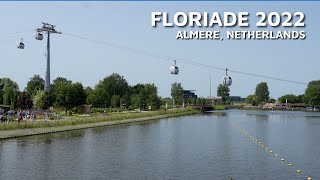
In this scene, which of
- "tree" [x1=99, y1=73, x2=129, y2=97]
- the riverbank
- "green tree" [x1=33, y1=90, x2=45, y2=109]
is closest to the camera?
the riverbank

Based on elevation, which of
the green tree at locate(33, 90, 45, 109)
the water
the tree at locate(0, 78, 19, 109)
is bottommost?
the water

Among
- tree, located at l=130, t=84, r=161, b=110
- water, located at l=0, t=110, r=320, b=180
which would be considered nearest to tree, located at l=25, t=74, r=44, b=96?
tree, located at l=130, t=84, r=161, b=110

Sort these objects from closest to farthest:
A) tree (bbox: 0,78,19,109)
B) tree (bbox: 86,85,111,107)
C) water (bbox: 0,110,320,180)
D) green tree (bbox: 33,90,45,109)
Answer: water (bbox: 0,110,320,180), green tree (bbox: 33,90,45,109), tree (bbox: 0,78,19,109), tree (bbox: 86,85,111,107)

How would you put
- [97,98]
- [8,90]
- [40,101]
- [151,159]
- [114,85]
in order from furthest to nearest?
[114,85]
[97,98]
[8,90]
[40,101]
[151,159]

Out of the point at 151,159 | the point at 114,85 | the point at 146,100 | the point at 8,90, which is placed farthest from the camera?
the point at 114,85

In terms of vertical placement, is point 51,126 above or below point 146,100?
below

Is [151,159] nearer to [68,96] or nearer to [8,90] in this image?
[68,96]

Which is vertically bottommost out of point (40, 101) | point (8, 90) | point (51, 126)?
point (51, 126)

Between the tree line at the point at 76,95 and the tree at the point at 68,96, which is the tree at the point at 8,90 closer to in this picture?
the tree line at the point at 76,95

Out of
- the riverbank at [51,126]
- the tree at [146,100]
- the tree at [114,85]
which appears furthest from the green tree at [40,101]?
the tree at [114,85]

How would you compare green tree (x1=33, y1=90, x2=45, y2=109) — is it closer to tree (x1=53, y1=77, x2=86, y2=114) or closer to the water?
tree (x1=53, y1=77, x2=86, y2=114)

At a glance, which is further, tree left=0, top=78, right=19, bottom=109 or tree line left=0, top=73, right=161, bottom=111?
tree left=0, top=78, right=19, bottom=109

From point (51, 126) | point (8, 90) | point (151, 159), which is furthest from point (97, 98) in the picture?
point (151, 159)

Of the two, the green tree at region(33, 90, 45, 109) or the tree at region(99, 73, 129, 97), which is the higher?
the tree at region(99, 73, 129, 97)
